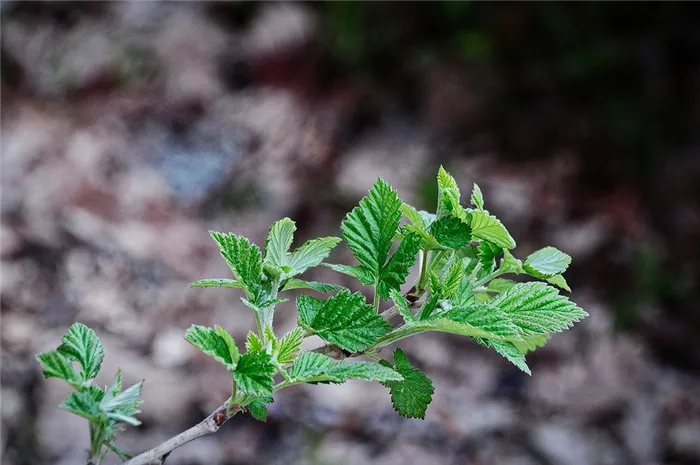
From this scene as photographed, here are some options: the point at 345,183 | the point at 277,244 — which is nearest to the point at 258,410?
the point at 277,244

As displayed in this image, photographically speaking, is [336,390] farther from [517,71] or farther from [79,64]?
[79,64]

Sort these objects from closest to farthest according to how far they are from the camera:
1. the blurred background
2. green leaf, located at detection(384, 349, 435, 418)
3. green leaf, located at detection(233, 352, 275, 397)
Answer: green leaf, located at detection(233, 352, 275, 397), green leaf, located at detection(384, 349, 435, 418), the blurred background

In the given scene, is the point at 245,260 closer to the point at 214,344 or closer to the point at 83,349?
the point at 214,344

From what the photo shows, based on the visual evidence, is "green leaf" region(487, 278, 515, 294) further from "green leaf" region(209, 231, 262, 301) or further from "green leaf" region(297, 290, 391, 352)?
"green leaf" region(209, 231, 262, 301)

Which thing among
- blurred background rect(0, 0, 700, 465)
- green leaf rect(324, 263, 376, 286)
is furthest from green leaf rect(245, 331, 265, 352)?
blurred background rect(0, 0, 700, 465)

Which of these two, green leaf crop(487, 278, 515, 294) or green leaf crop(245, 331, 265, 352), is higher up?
A: green leaf crop(487, 278, 515, 294)

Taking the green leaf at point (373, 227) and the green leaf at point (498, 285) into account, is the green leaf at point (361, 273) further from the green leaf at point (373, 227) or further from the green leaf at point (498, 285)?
the green leaf at point (498, 285)
